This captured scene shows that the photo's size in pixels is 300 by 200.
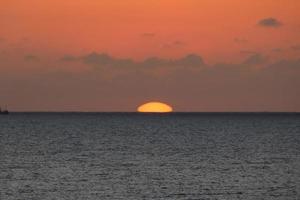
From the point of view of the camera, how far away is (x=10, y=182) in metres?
63.8

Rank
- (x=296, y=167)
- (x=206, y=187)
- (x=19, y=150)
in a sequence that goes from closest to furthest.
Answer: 1. (x=206, y=187)
2. (x=296, y=167)
3. (x=19, y=150)

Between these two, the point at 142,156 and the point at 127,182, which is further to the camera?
the point at 142,156

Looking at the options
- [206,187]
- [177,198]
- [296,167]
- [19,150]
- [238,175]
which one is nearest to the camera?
[177,198]

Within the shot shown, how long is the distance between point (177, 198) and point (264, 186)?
36.2 ft

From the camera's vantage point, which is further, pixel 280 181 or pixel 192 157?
Result: pixel 192 157

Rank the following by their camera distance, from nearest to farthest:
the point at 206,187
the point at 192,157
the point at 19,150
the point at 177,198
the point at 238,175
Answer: the point at 177,198, the point at 206,187, the point at 238,175, the point at 192,157, the point at 19,150

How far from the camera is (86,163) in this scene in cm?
8481

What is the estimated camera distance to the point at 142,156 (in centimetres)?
9725

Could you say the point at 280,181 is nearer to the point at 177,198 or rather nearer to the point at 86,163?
the point at 177,198

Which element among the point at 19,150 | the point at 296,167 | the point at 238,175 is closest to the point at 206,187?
the point at 238,175

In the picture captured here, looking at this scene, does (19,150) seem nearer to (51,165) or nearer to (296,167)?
(51,165)

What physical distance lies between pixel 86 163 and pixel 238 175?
22.2m

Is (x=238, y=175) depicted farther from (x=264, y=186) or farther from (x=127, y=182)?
(x=127, y=182)

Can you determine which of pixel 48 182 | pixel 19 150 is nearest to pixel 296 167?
pixel 48 182
